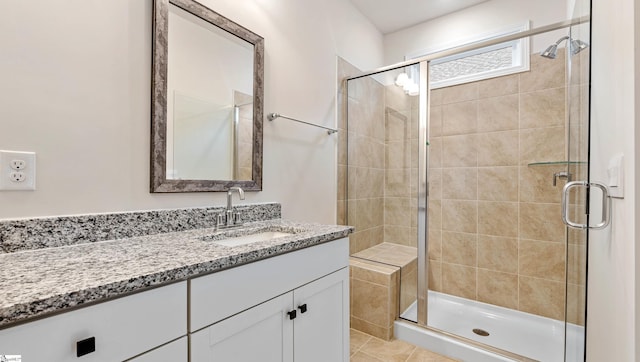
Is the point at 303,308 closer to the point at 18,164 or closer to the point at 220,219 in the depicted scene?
the point at 220,219

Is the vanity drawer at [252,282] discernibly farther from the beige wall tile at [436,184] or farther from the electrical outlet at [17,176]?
the beige wall tile at [436,184]

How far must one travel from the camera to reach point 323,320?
4.03 ft

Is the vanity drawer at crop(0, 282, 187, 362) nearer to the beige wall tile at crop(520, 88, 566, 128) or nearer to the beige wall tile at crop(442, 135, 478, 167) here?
the beige wall tile at crop(442, 135, 478, 167)

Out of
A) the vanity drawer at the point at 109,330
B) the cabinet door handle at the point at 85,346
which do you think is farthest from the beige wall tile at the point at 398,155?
the cabinet door handle at the point at 85,346

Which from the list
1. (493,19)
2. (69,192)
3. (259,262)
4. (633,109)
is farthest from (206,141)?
(493,19)

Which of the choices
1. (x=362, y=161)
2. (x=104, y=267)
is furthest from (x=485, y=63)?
(x=104, y=267)

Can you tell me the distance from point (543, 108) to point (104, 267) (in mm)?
2745

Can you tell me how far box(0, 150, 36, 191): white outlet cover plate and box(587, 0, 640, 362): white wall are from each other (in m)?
1.65

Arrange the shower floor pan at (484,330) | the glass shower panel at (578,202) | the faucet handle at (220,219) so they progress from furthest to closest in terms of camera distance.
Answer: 1. the shower floor pan at (484,330)
2. the faucet handle at (220,219)
3. the glass shower panel at (578,202)

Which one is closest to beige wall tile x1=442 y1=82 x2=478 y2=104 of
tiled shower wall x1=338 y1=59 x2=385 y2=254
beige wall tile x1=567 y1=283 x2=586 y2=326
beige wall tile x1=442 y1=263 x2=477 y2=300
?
tiled shower wall x1=338 y1=59 x2=385 y2=254

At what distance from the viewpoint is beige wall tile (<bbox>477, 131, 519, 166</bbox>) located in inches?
88.4

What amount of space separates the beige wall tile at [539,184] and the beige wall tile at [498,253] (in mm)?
371

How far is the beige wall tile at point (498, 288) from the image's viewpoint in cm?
224

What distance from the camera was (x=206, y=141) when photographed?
1396 mm
